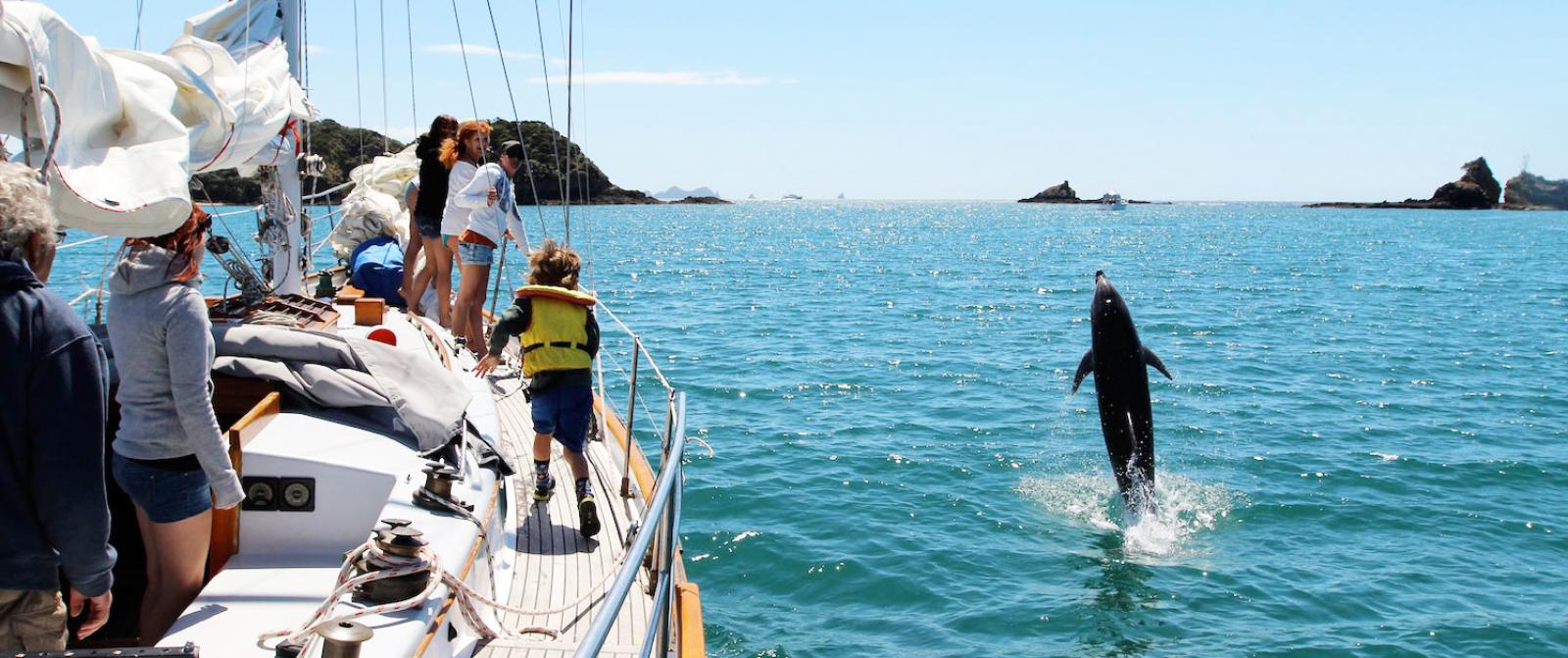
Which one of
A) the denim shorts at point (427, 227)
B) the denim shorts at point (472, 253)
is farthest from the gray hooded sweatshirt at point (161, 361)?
the denim shorts at point (427, 227)

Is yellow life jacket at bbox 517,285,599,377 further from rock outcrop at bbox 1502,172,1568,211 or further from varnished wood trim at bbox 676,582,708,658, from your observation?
rock outcrop at bbox 1502,172,1568,211

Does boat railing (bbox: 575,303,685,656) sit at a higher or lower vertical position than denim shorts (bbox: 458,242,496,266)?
lower

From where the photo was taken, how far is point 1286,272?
4150cm

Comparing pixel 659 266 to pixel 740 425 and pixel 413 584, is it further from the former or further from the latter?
pixel 413 584

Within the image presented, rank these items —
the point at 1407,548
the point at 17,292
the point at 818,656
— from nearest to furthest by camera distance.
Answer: the point at 17,292 < the point at 818,656 < the point at 1407,548

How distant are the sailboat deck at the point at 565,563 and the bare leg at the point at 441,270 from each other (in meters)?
1.95

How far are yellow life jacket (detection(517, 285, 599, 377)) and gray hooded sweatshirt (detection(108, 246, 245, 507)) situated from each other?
217 centimetres

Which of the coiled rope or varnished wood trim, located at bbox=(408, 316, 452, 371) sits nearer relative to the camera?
the coiled rope

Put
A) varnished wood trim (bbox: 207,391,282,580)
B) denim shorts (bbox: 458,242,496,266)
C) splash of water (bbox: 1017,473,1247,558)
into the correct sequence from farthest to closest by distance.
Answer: splash of water (bbox: 1017,473,1247,558), denim shorts (bbox: 458,242,496,266), varnished wood trim (bbox: 207,391,282,580)

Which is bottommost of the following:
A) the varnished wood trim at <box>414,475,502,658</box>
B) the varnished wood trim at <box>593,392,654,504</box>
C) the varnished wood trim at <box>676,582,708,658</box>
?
the varnished wood trim at <box>676,582,708,658</box>

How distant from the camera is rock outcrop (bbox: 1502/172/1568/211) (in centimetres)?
17250

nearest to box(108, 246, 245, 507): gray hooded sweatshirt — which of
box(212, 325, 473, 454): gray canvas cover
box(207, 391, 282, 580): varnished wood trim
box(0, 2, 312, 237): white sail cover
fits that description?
box(0, 2, 312, 237): white sail cover

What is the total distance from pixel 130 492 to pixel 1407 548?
31.0 feet

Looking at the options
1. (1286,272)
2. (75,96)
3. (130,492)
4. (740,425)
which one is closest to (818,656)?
(130,492)
